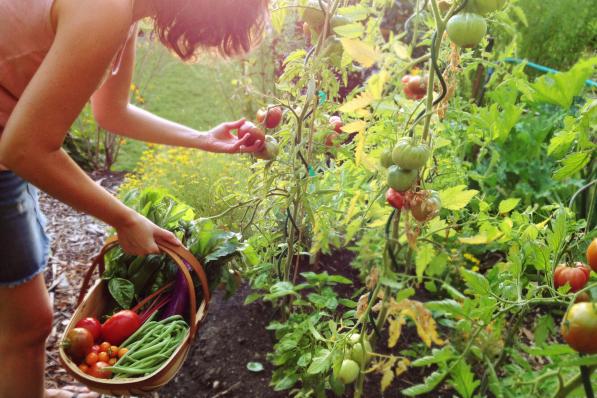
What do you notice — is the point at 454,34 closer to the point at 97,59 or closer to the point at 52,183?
the point at 97,59

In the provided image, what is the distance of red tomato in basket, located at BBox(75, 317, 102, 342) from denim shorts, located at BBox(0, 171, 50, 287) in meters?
0.20

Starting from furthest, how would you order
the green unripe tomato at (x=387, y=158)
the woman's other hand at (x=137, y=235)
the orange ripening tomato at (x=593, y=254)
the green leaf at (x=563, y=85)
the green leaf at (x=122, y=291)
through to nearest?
the green leaf at (x=563, y=85) < the green leaf at (x=122, y=291) < the woman's other hand at (x=137, y=235) < the green unripe tomato at (x=387, y=158) < the orange ripening tomato at (x=593, y=254)

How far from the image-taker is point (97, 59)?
1018mm

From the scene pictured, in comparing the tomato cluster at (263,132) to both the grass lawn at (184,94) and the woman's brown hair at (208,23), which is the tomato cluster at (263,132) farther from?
the grass lawn at (184,94)

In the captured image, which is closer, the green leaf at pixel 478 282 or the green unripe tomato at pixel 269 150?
the green leaf at pixel 478 282

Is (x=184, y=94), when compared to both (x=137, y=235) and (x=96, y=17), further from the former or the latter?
(x=96, y=17)

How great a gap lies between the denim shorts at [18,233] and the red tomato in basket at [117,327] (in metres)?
0.27

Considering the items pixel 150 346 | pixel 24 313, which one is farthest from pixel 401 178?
pixel 24 313

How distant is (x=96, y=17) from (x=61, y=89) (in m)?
0.16

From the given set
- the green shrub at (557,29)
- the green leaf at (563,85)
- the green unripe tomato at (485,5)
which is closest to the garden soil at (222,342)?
the green leaf at (563,85)

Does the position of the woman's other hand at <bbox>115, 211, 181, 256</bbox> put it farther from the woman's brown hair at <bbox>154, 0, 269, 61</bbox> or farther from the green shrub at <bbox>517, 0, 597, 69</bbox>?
the green shrub at <bbox>517, 0, 597, 69</bbox>

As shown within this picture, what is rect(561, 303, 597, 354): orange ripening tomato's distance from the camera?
2.92 ft

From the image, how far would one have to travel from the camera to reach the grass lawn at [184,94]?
3.94 m

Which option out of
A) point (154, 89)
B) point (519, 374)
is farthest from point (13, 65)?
point (154, 89)
